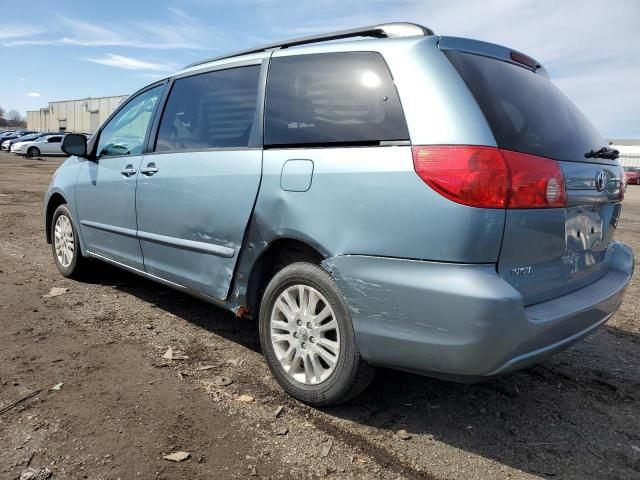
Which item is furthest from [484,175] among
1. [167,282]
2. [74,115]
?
[74,115]

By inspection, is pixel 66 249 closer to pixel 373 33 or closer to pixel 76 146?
pixel 76 146

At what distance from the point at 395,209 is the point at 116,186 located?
277 centimetres

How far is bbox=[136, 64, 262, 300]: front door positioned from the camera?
123 inches

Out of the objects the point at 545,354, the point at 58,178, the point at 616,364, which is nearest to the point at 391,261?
the point at 545,354

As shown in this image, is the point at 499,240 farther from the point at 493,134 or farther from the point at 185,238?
the point at 185,238

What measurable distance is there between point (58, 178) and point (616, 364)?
5.11 m

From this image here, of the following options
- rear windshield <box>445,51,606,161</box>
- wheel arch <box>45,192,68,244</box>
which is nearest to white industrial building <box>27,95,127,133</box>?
wheel arch <box>45,192,68,244</box>

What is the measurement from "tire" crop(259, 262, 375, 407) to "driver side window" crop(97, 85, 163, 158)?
1950 millimetres

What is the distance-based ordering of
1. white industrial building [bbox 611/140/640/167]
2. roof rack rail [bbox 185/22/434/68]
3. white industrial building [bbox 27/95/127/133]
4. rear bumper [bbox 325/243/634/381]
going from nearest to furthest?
rear bumper [bbox 325/243/634/381]
roof rack rail [bbox 185/22/434/68]
white industrial building [bbox 611/140/640/167]
white industrial building [bbox 27/95/127/133]

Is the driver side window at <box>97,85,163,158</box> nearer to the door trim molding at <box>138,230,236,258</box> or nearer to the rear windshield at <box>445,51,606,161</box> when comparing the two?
the door trim molding at <box>138,230,236,258</box>

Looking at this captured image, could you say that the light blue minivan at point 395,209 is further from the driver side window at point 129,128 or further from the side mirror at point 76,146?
the side mirror at point 76,146

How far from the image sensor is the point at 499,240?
7.22ft

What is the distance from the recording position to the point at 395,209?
2.33m

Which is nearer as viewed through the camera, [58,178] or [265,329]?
[265,329]
